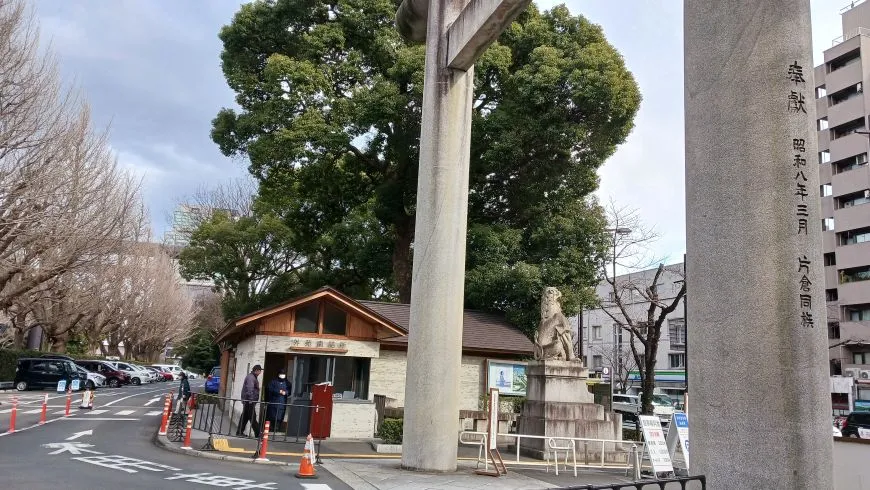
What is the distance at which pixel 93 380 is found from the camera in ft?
127

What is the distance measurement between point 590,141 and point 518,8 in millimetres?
15560

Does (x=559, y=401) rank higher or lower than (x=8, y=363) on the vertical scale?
higher

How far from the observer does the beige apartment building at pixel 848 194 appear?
146 feet

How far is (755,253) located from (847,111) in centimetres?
5127

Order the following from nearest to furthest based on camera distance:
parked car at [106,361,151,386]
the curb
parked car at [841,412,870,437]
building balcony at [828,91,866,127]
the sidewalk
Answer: the sidewalk
the curb
parked car at [841,412,870,437]
building balcony at [828,91,866,127]
parked car at [106,361,151,386]

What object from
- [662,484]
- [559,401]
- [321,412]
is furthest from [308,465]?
[662,484]

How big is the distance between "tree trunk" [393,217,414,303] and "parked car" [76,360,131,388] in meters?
27.8

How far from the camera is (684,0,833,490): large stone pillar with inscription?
17.1 feet

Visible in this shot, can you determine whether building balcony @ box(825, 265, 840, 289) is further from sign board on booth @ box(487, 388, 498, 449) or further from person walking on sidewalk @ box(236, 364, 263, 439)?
person walking on sidewalk @ box(236, 364, 263, 439)

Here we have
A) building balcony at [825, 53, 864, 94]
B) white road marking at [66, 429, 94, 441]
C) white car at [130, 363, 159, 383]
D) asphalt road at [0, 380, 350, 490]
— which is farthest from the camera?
white car at [130, 363, 159, 383]

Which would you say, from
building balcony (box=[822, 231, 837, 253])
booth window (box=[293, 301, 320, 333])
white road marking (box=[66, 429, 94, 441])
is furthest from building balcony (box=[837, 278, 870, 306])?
white road marking (box=[66, 429, 94, 441])

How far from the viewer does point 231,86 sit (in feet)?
95.9

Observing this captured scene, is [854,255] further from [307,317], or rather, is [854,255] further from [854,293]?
[307,317]

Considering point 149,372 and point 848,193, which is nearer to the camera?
point 848,193
